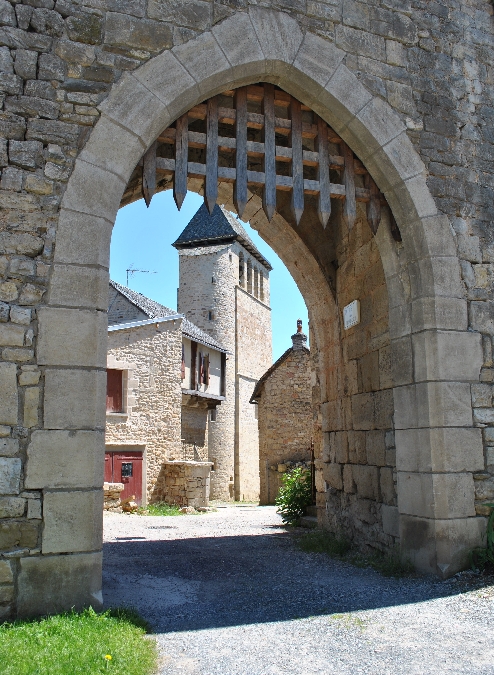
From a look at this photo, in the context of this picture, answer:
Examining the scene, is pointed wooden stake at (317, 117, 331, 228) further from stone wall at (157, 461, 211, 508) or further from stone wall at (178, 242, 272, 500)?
stone wall at (178, 242, 272, 500)

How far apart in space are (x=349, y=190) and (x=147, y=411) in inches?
478

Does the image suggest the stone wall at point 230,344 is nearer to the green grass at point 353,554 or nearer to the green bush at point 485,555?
the green grass at point 353,554

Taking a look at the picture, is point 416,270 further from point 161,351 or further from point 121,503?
point 161,351

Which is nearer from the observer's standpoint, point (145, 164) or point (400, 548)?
point (145, 164)

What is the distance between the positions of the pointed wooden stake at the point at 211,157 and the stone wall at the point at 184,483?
12.0 metres

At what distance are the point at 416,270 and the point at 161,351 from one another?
12382 mm

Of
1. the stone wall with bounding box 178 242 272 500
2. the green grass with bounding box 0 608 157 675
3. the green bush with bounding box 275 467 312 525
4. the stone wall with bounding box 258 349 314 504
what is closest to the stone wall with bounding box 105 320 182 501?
the stone wall with bounding box 258 349 314 504

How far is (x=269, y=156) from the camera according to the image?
4621 mm

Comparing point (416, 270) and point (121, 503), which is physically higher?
point (416, 270)

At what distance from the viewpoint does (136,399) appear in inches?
623

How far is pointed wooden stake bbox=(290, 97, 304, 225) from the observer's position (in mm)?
4593

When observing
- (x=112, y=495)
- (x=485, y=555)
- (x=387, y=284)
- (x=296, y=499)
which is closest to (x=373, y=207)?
(x=387, y=284)

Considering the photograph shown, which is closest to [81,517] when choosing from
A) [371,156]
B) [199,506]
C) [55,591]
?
[55,591]

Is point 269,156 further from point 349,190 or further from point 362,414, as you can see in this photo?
point 362,414
